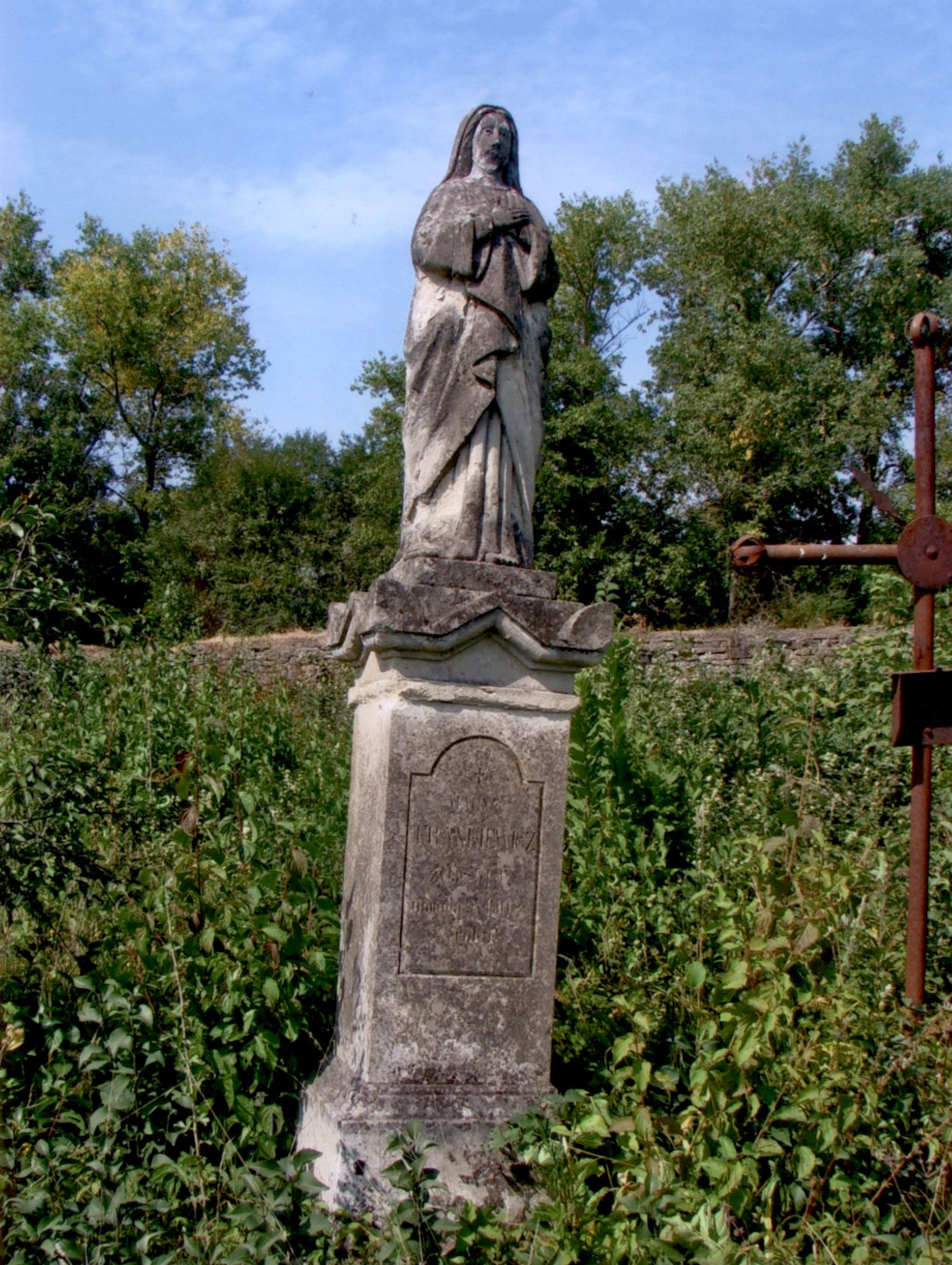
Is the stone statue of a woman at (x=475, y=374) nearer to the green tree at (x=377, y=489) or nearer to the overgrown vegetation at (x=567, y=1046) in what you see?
the overgrown vegetation at (x=567, y=1046)

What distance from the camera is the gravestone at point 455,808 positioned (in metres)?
3.36

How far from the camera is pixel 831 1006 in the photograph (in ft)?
10.6

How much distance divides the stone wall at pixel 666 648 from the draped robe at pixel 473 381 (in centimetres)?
763

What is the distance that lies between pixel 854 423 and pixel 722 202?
5.93m

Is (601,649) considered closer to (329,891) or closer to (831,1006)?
(831,1006)

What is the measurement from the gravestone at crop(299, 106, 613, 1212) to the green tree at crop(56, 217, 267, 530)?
26765mm

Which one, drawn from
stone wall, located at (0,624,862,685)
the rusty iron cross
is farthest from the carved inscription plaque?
stone wall, located at (0,624,862,685)

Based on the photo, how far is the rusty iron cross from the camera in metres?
3.62

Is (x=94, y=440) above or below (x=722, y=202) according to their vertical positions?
below

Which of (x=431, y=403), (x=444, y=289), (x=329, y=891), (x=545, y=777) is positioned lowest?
(x=329, y=891)

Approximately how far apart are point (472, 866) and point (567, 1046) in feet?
3.66

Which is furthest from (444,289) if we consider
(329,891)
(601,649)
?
(329,891)

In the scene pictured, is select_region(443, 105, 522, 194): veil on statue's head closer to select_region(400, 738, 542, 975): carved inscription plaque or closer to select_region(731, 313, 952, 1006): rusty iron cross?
select_region(731, 313, 952, 1006): rusty iron cross

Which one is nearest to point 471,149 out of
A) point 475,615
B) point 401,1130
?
point 475,615
